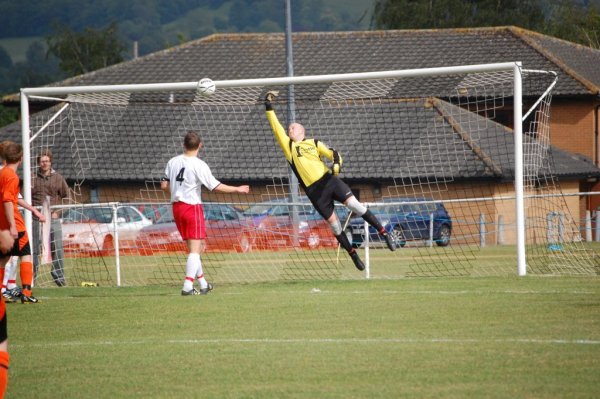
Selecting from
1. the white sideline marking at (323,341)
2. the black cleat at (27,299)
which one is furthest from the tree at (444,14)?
the white sideline marking at (323,341)

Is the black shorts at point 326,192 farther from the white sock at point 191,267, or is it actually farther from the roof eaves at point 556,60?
the roof eaves at point 556,60

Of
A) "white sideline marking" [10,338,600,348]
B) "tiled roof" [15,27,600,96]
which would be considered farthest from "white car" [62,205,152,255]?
"tiled roof" [15,27,600,96]

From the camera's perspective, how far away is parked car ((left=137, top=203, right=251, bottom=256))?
79.4 ft

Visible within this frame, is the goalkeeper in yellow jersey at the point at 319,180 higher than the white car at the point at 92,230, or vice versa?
the goalkeeper in yellow jersey at the point at 319,180

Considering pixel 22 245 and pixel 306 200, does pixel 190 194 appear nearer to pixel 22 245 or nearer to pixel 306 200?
pixel 22 245

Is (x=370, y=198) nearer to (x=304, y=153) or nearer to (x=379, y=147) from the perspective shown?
(x=379, y=147)

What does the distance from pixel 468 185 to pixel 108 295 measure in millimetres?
22238

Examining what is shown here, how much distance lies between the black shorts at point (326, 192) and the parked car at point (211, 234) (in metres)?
8.77

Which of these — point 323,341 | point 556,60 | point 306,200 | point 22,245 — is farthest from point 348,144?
point 323,341

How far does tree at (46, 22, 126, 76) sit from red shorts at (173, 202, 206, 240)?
251ft

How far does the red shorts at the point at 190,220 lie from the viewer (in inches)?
574

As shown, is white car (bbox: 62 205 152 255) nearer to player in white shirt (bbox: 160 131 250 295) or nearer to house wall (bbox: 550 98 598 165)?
player in white shirt (bbox: 160 131 250 295)

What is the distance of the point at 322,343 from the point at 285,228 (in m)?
13.7

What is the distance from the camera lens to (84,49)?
91500 millimetres
